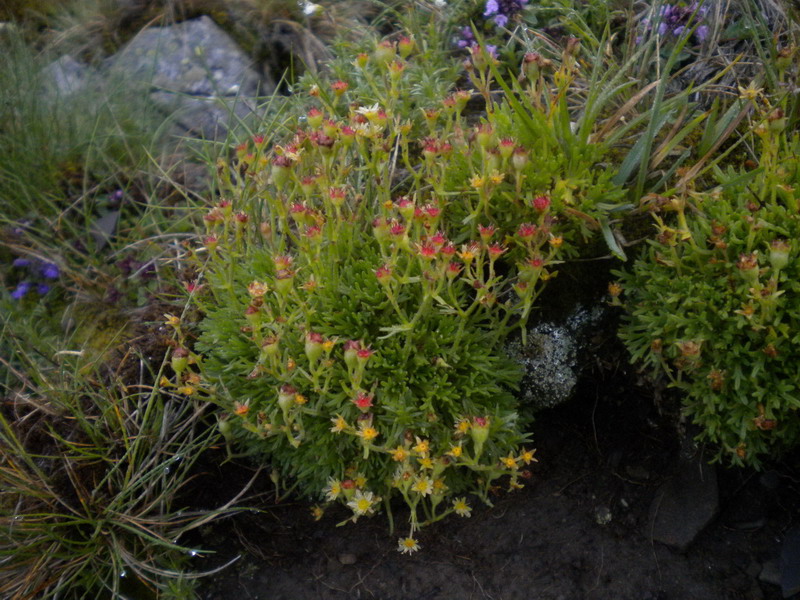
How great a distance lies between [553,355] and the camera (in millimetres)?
2188

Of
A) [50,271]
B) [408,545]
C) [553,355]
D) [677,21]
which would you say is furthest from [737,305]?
[50,271]

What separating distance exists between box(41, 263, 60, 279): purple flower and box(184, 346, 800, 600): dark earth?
A: 1318 millimetres

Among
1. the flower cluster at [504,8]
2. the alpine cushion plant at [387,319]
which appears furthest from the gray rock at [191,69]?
the alpine cushion plant at [387,319]

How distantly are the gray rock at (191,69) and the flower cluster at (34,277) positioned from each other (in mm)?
1092

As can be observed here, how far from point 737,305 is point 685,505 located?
0.70 meters

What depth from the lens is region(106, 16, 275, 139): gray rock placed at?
12.6ft

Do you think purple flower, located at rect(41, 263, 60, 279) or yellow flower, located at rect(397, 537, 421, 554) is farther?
purple flower, located at rect(41, 263, 60, 279)

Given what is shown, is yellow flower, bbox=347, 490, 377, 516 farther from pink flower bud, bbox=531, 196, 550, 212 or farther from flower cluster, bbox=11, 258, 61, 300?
flower cluster, bbox=11, 258, 61, 300

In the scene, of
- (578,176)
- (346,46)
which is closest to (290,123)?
(346,46)

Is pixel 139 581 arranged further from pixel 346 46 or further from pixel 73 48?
pixel 73 48

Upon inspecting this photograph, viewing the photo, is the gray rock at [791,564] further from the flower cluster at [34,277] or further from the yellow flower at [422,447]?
the flower cluster at [34,277]

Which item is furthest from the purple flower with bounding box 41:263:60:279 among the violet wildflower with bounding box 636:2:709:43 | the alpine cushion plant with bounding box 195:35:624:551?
the violet wildflower with bounding box 636:2:709:43

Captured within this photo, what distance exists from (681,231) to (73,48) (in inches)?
159

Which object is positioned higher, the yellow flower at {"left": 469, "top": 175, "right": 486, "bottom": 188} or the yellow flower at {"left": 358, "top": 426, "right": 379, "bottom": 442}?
the yellow flower at {"left": 469, "top": 175, "right": 486, "bottom": 188}
